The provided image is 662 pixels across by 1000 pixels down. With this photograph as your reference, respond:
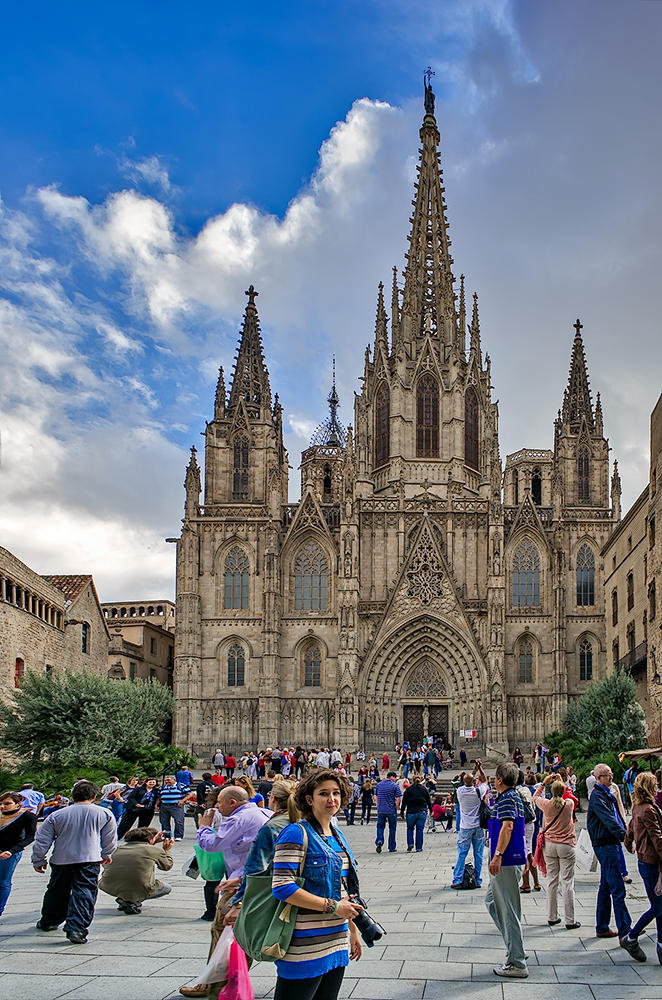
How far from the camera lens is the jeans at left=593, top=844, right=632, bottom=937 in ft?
30.1

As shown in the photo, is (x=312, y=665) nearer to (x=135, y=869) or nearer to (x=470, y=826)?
(x=470, y=826)

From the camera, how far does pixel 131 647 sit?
178 ft

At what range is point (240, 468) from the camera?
52094 mm

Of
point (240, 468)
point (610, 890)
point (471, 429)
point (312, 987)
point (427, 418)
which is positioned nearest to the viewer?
point (312, 987)

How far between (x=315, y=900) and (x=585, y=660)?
151 ft

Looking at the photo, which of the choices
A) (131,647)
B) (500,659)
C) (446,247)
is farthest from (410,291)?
(131,647)

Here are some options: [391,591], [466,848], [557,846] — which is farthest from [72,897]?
[391,591]

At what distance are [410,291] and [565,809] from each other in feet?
160

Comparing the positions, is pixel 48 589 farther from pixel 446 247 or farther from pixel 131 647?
pixel 446 247

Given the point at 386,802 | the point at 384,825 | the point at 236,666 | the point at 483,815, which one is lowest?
the point at 384,825

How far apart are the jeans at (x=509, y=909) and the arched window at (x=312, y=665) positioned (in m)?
40.4

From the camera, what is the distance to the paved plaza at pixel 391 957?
7.54 m

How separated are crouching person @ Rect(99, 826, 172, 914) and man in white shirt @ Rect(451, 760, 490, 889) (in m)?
4.91

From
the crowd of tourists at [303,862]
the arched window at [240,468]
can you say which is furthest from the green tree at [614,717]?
the arched window at [240,468]
